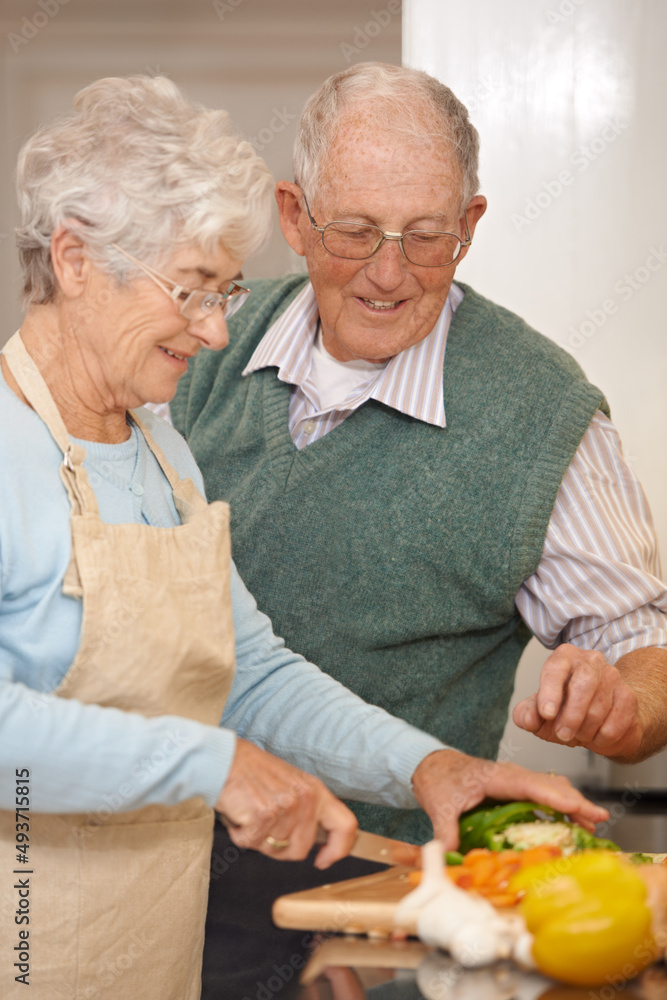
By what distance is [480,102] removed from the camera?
2496mm

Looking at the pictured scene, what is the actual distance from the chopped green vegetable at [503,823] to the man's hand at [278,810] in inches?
5.3

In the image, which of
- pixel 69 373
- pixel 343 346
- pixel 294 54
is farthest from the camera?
pixel 294 54

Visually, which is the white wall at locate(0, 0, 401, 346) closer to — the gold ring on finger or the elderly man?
the elderly man

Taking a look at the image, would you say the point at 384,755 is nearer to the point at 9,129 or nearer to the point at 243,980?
the point at 243,980

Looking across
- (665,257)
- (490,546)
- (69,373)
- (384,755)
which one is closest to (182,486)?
(69,373)

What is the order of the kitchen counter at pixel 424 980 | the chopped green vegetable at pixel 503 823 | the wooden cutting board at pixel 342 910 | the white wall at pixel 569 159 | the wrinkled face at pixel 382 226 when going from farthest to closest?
the white wall at pixel 569 159
the wrinkled face at pixel 382 226
the chopped green vegetable at pixel 503 823
the wooden cutting board at pixel 342 910
the kitchen counter at pixel 424 980

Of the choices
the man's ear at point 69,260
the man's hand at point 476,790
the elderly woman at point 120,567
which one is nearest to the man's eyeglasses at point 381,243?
the elderly woman at point 120,567

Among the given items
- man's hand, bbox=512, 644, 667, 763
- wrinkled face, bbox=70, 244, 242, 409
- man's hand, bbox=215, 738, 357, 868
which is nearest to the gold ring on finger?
man's hand, bbox=215, 738, 357, 868

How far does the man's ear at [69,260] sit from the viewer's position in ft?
3.62

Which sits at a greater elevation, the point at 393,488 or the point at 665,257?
the point at 665,257

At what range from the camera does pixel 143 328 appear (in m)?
1.14

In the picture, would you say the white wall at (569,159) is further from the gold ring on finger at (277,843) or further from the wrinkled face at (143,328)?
the gold ring on finger at (277,843)

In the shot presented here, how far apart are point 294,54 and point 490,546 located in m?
3.25

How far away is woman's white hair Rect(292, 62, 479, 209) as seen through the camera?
5.10 feet
